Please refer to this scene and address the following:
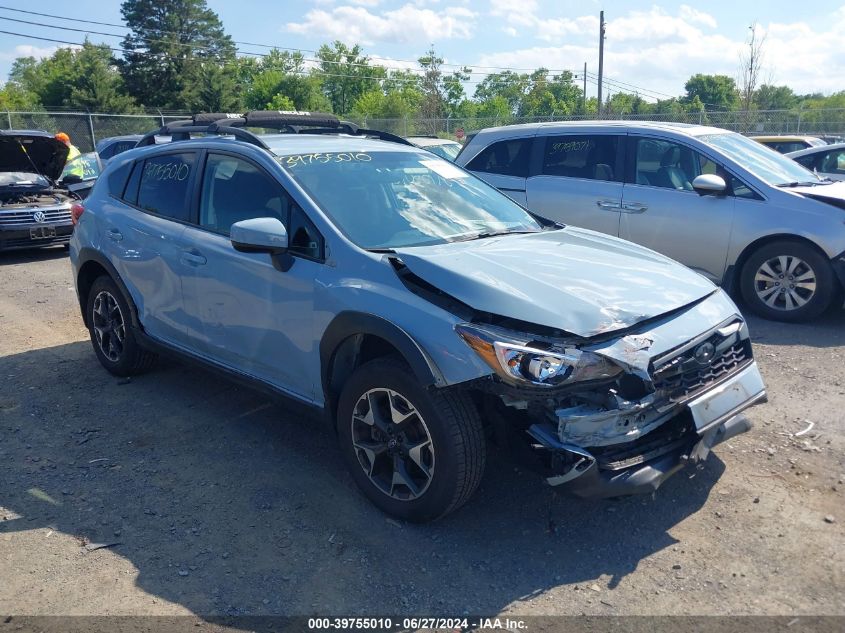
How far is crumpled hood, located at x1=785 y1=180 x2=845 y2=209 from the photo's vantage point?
6582mm

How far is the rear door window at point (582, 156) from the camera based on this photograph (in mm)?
7699

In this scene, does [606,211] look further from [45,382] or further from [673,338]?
[45,382]

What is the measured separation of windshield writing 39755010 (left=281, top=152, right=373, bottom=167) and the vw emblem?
2.25 m

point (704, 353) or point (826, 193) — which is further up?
point (826, 193)

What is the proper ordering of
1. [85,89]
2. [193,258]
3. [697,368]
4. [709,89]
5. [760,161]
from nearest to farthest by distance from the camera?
[697,368]
[193,258]
[760,161]
[85,89]
[709,89]

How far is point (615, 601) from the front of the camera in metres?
2.90

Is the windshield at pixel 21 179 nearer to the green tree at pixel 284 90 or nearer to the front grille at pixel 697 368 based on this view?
the front grille at pixel 697 368

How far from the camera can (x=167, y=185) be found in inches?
196

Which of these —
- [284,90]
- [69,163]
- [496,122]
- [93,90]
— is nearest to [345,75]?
[284,90]

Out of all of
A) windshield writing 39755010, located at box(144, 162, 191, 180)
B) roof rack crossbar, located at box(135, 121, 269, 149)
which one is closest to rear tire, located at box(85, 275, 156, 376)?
windshield writing 39755010, located at box(144, 162, 191, 180)

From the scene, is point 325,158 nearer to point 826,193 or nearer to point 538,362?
point 538,362

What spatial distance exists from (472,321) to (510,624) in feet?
4.06

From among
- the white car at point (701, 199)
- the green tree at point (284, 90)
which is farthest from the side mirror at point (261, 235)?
the green tree at point (284, 90)

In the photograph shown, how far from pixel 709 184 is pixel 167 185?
479cm
